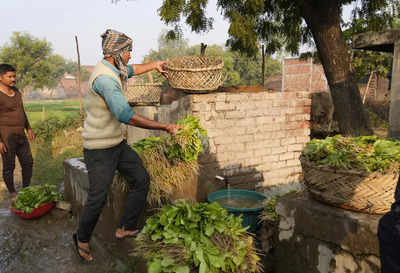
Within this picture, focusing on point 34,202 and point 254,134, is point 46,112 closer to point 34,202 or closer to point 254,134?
point 34,202

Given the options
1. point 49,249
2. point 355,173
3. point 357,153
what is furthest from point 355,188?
point 49,249

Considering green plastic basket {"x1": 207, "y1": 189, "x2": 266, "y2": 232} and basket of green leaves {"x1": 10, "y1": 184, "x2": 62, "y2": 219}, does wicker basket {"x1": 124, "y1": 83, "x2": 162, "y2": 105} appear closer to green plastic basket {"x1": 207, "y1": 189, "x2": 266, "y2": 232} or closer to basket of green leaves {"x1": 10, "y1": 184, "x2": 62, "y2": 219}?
basket of green leaves {"x1": 10, "y1": 184, "x2": 62, "y2": 219}

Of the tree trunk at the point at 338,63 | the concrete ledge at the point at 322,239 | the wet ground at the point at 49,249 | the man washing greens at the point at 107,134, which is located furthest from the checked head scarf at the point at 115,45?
the tree trunk at the point at 338,63

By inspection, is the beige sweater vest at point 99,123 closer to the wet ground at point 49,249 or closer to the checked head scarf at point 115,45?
the checked head scarf at point 115,45

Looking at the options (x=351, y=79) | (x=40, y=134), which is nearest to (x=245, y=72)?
(x=40, y=134)

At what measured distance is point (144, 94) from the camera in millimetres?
8602

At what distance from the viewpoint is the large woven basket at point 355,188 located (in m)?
2.16

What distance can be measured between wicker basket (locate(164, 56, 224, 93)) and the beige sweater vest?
1791 millimetres

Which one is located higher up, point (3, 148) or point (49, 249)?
point (3, 148)

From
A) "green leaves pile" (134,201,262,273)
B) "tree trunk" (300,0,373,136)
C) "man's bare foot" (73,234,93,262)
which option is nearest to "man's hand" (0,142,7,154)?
"man's bare foot" (73,234,93,262)

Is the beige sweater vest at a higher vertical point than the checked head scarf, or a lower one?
lower

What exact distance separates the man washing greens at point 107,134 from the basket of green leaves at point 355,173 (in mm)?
1317

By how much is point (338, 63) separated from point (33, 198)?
19.5 ft

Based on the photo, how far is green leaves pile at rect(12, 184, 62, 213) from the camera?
4.23 meters
